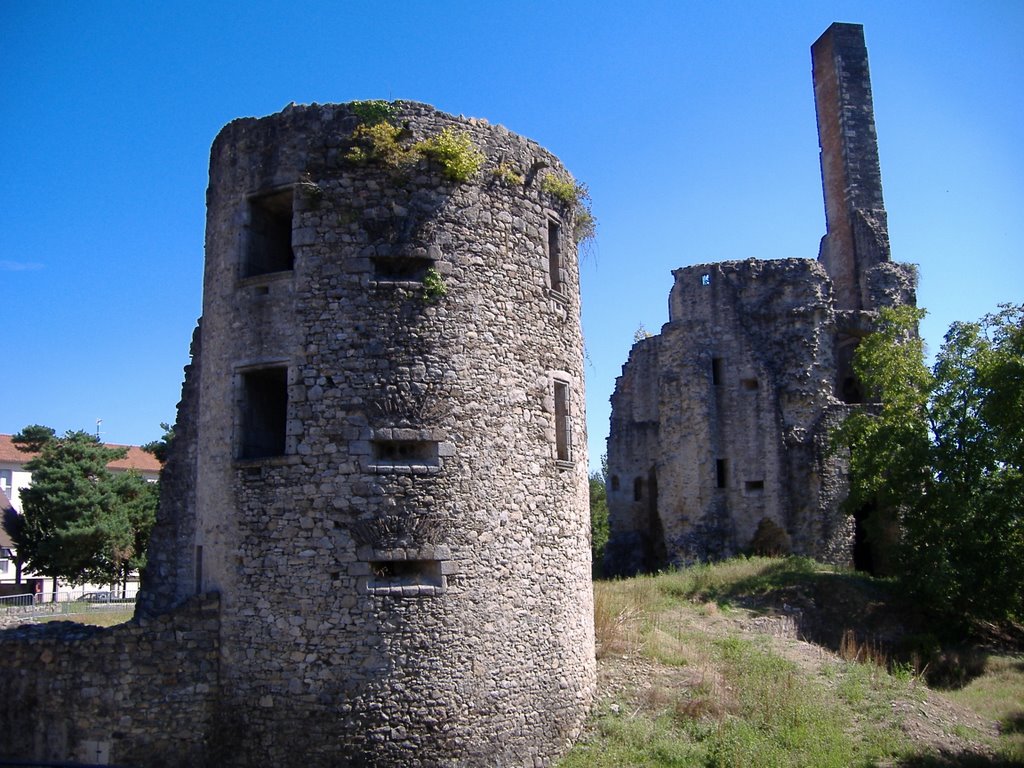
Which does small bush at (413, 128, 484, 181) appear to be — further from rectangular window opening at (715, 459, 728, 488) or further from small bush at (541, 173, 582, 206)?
rectangular window opening at (715, 459, 728, 488)

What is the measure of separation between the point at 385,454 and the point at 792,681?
8.03 metres

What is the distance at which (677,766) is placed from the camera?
11.2m

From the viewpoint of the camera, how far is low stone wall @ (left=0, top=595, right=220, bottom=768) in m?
10.9

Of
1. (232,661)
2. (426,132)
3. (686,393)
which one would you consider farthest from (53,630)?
(686,393)

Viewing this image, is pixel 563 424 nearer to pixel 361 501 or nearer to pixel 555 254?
pixel 555 254

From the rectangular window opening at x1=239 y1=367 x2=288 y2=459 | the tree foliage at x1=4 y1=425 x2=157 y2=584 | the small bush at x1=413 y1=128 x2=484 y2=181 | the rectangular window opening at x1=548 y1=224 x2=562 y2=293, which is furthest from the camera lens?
the tree foliage at x1=4 y1=425 x2=157 y2=584

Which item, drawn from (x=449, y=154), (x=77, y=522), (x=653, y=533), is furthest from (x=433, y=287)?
(x=77, y=522)

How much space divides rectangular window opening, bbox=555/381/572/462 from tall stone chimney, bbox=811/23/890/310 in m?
23.0

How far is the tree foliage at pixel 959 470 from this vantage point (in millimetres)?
19422

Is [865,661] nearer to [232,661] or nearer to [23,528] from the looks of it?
[232,661]

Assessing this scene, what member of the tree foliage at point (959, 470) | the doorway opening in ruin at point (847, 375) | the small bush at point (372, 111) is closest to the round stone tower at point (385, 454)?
the small bush at point (372, 111)

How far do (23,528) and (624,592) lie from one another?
3110cm

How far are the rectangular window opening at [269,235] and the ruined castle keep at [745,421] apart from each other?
60.2 ft

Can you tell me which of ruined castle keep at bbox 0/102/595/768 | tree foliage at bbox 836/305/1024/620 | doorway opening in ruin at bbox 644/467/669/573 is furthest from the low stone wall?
doorway opening in ruin at bbox 644/467/669/573
